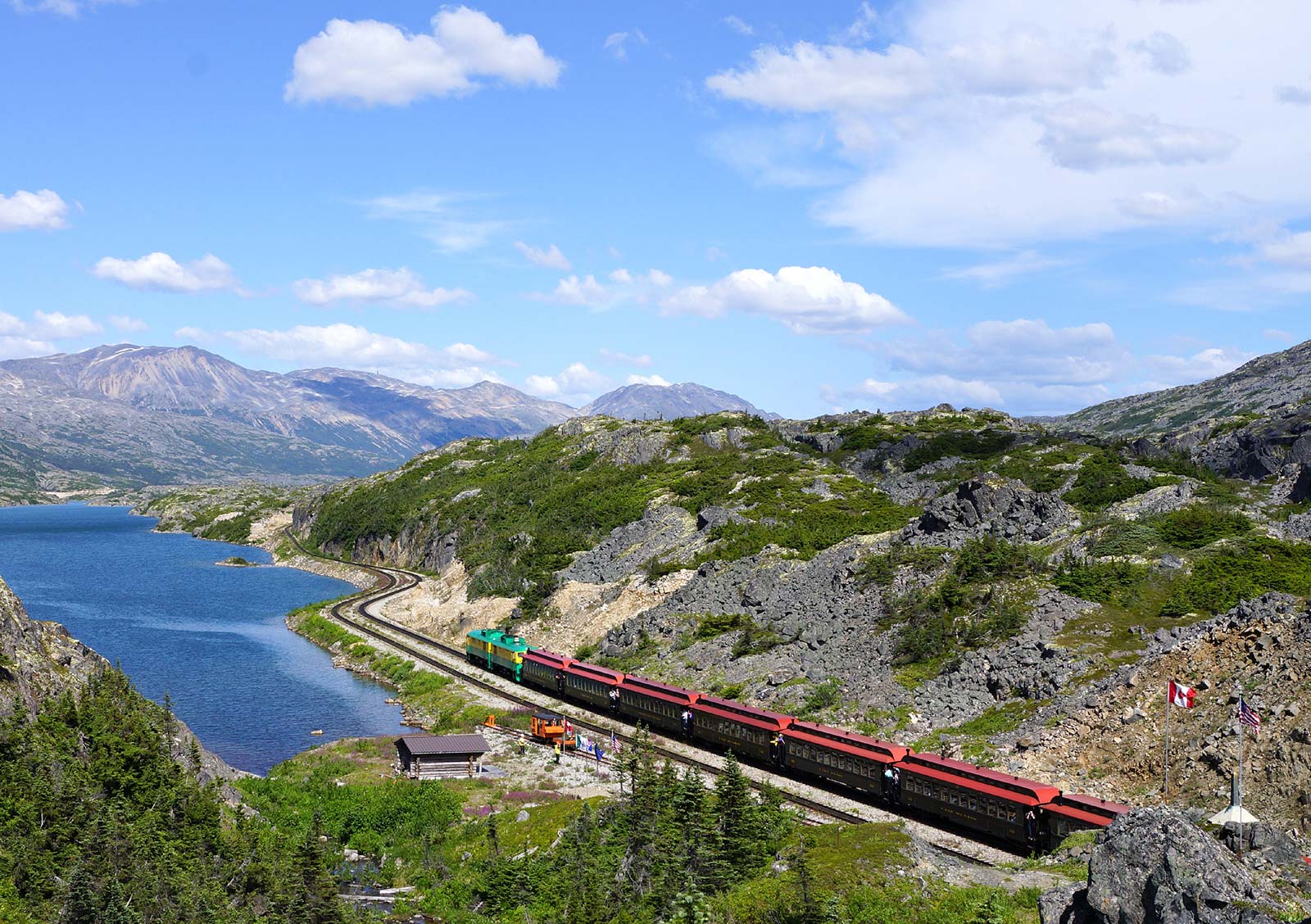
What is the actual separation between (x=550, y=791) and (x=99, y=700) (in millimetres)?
22050

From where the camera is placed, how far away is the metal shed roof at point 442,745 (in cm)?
5741

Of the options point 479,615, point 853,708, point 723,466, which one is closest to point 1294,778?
point 853,708

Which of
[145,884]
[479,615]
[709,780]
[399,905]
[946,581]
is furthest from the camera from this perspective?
[479,615]

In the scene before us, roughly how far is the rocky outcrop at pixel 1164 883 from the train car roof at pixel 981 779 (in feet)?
65.4

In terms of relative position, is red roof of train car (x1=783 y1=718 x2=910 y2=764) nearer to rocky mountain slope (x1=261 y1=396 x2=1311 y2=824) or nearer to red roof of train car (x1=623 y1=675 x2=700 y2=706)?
rocky mountain slope (x1=261 y1=396 x2=1311 y2=824)

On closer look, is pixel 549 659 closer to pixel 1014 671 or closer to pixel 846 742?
pixel 846 742

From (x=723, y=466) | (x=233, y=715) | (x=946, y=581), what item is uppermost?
(x=723, y=466)

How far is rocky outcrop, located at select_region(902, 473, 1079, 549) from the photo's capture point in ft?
264

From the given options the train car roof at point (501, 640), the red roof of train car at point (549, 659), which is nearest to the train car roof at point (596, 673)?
the red roof of train car at point (549, 659)

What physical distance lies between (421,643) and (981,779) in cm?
7093

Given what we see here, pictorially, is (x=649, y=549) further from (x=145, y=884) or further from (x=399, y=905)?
(x=145, y=884)

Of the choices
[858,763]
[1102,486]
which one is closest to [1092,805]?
[858,763]

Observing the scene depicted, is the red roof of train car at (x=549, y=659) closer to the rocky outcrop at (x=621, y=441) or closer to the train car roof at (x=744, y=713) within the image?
the train car roof at (x=744, y=713)

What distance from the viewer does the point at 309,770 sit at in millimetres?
59281
